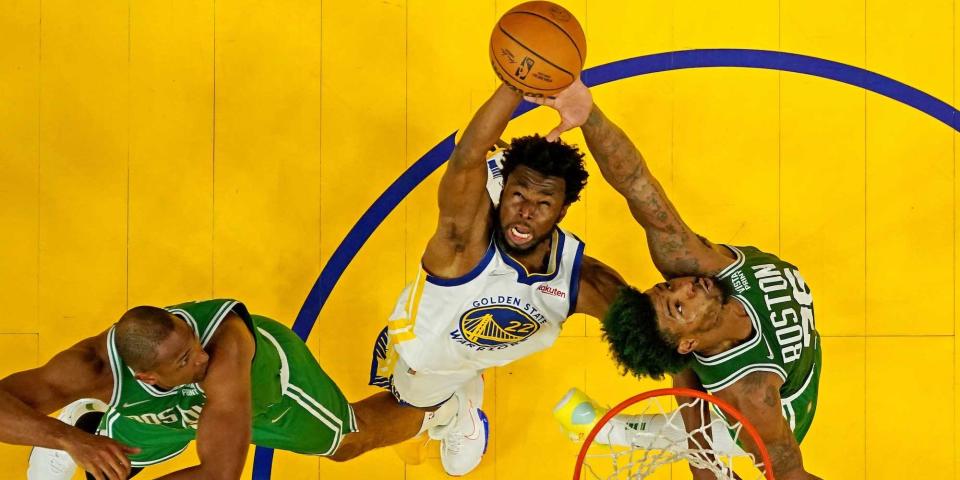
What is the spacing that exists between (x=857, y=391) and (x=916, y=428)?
1.18ft

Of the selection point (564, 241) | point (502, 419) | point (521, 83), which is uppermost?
point (521, 83)

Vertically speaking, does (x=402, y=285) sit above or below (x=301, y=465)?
above

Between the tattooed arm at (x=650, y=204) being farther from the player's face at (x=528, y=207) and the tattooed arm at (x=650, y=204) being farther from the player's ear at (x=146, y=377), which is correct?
the player's ear at (x=146, y=377)

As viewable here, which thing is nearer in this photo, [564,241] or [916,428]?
[564,241]

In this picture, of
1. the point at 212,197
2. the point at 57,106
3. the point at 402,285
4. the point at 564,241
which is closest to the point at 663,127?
the point at 564,241

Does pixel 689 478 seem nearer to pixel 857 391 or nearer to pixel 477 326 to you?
pixel 857 391

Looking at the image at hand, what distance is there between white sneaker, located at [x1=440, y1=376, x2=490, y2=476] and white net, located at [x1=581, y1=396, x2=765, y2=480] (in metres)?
0.55

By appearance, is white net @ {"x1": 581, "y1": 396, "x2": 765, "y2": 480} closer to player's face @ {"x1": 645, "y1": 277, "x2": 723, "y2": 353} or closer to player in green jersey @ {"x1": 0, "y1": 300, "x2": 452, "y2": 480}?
player's face @ {"x1": 645, "y1": 277, "x2": 723, "y2": 353}

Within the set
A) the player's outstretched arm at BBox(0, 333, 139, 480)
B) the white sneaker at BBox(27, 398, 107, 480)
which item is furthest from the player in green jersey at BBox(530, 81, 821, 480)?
the white sneaker at BBox(27, 398, 107, 480)

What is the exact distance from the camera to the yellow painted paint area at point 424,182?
4.57 metres

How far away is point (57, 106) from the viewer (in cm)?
466

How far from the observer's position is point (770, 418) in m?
3.37

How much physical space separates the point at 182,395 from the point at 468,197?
134cm

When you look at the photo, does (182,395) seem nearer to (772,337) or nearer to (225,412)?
(225,412)
